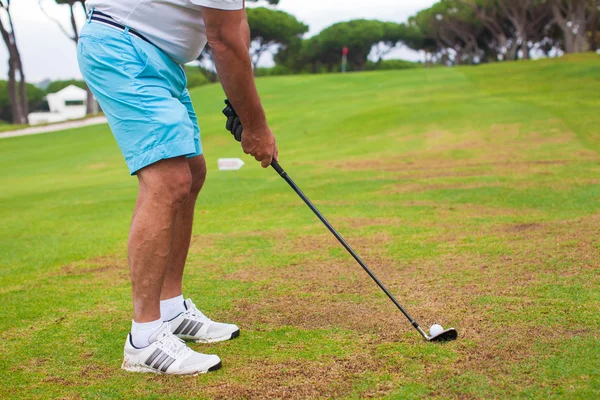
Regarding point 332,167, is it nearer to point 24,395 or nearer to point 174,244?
point 174,244

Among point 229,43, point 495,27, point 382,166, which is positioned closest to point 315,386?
point 229,43

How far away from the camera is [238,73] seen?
2676 mm

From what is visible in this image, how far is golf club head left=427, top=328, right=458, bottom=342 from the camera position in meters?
2.85

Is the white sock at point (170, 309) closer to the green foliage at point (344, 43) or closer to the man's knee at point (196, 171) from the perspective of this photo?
the man's knee at point (196, 171)

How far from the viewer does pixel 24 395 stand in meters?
2.54

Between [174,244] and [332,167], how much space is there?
7.35 metres

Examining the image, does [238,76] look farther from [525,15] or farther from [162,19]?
[525,15]

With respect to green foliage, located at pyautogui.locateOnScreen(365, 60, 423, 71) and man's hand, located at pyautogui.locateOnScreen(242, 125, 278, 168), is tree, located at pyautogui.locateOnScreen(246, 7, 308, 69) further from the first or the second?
man's hand, located at pyautogui.locateOnScreen(242, 125, 278, 168)

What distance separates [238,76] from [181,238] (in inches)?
38.0

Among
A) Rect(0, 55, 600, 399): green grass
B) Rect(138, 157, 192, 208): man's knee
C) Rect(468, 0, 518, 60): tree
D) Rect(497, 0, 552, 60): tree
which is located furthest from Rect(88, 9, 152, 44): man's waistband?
Rect(468, 0, 518, 60): tree

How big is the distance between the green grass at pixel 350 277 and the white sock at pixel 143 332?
5.8 inches

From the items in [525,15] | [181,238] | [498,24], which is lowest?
[181,238]

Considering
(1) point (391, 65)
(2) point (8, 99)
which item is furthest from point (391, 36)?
(2) point (8, 99)

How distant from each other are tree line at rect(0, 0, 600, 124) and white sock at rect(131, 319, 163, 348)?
4621cm
